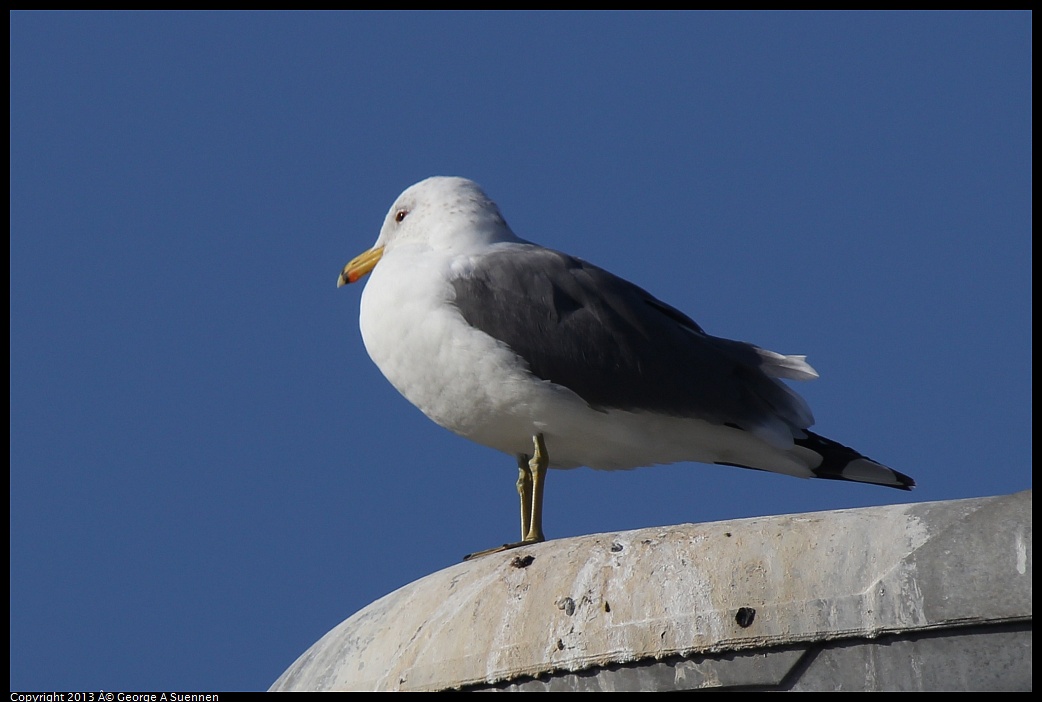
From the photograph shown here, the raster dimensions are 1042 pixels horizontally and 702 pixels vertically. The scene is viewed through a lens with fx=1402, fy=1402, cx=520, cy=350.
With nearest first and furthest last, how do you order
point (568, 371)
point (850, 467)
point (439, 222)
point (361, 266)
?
point (568, 371) → point (850, 467) → point (439, 222) → point (361, 266)

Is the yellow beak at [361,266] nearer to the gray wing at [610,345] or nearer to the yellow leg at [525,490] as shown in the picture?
the gray wing at [610,345]

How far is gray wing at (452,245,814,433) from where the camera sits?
700cm

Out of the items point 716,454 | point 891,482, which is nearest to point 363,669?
point 716,454

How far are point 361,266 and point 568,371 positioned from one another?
6.85ft

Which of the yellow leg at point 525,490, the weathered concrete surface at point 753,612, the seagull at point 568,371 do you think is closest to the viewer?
the weathered concrete surface at point 753,612

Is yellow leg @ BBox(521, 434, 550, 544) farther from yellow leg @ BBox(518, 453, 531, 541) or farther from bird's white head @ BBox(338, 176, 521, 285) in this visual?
bird's white head @ BBox(338, 176, 521, 285)

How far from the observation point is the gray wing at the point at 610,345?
275 inches

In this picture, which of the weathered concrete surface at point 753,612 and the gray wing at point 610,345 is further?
the gray wing at point 610,345

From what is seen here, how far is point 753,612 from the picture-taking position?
4.66 metres

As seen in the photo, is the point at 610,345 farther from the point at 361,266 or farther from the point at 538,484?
the point at 361,266

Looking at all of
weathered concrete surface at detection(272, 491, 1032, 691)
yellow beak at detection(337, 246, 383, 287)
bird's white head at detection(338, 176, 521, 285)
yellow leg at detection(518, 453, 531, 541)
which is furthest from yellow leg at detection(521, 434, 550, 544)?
yellow beak at detection(337, 246, 383, 287)

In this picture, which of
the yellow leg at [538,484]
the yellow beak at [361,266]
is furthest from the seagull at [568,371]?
the yellow beak at [361,266]

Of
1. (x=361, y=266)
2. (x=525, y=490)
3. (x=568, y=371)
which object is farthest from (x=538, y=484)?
(x=361, y=266)
